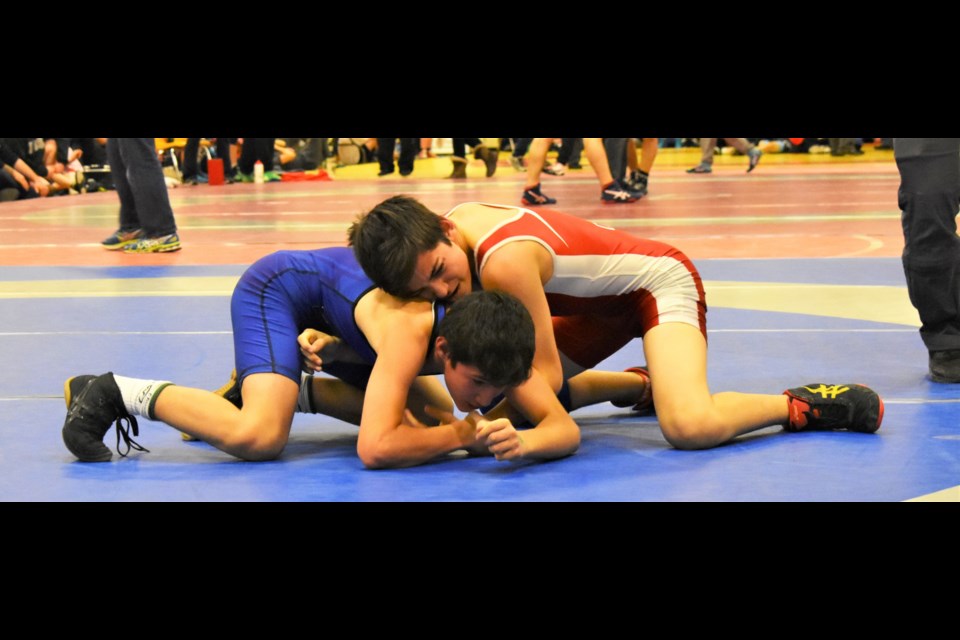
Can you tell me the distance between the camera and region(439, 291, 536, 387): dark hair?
9.21 ft

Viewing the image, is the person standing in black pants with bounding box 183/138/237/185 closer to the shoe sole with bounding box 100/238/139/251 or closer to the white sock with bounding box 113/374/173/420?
the shoe sole with bounding box 100/238/139/251

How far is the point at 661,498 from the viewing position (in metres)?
2.69

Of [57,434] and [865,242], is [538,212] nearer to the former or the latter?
[57,434]

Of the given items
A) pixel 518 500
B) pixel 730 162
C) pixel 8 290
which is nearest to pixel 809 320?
pixel 518 500

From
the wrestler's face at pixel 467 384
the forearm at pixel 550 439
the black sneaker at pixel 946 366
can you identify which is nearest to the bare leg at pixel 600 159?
the black sneaker at pixel 946 366

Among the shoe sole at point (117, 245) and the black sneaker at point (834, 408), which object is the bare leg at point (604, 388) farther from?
the shoe sole at point (117, 245)

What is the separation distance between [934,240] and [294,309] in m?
2.04

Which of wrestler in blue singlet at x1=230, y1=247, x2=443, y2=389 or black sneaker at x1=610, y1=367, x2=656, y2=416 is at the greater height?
wrestler in blue singlet at x1=230, y1=247, x2=443, y2=389

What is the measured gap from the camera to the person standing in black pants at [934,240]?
151 inches

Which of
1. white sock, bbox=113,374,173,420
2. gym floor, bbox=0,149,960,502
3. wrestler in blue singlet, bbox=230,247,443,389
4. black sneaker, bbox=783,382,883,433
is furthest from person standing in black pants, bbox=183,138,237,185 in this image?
black sneaker, bbox=783,382,883,433

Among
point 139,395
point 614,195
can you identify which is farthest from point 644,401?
point 614,195

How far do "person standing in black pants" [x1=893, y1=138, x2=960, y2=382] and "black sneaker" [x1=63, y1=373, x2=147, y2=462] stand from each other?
245 cm
